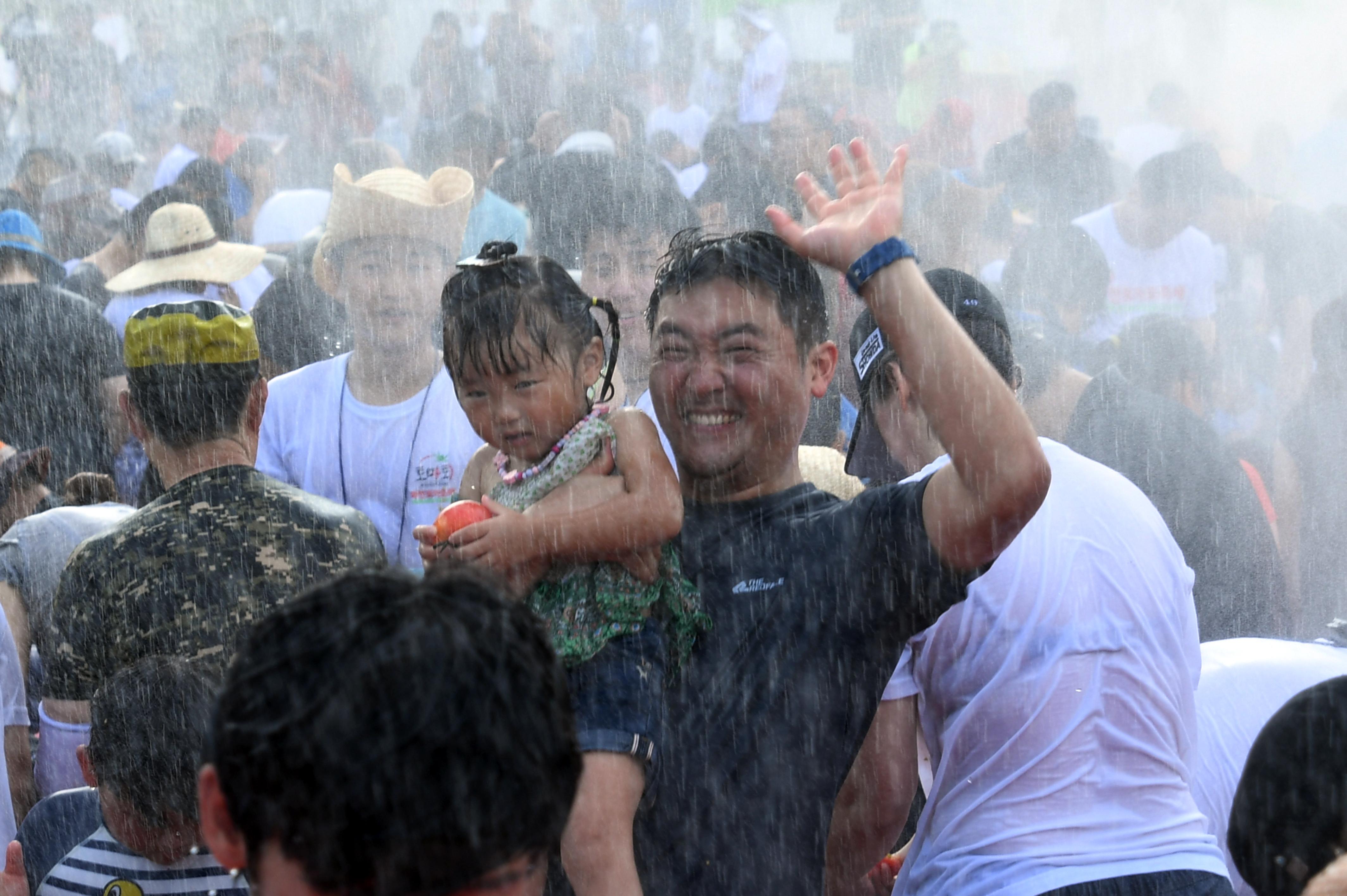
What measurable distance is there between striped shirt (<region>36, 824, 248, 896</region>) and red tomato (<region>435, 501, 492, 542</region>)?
66cm

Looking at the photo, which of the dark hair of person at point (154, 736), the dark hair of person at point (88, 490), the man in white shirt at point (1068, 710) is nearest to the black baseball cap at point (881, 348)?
the man in white shirt at point (1068, 710)

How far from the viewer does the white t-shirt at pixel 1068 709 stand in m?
2.36

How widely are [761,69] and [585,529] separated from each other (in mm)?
A: 8497

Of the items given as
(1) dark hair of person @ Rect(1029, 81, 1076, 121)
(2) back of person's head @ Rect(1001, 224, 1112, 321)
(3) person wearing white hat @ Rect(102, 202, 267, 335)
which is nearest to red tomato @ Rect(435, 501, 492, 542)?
(3) person wearing white hat @ Rect(102, 202, 267, 335)

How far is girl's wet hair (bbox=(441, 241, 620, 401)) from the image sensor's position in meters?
2.52

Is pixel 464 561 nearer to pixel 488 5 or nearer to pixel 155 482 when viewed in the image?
pixel 155 482

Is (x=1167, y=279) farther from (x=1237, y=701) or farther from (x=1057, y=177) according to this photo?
(x=1237, y=701)

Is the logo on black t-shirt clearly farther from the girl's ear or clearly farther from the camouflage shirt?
the camouflage shirt

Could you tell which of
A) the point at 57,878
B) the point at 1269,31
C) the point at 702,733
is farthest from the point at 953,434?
the point at 1269,31

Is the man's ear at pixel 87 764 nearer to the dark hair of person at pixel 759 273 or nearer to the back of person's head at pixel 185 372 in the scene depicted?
the back of person's head at pixel 185 372

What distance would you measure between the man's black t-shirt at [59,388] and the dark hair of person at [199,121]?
14.6ft

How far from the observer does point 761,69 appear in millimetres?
10156

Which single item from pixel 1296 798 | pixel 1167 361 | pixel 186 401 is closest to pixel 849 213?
pixel 1296 798

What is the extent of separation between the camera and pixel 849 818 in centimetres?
278
